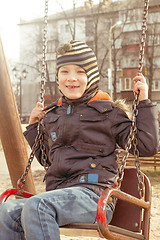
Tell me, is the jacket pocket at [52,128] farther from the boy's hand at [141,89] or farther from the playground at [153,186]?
the playground at [153,186]

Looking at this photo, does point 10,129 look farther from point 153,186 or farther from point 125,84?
point 125,84

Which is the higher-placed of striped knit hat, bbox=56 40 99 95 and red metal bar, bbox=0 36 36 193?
striped knit hat, bbox=56 40 99 95

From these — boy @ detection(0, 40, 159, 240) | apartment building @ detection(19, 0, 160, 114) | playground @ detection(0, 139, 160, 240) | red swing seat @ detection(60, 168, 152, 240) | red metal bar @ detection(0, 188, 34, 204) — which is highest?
apartment building @ detection(19, 0, 160, 114)

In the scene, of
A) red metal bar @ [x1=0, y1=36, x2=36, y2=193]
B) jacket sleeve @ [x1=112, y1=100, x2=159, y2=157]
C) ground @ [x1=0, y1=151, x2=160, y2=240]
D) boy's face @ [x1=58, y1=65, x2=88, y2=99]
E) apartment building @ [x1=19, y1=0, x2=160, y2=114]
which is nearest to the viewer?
jacket sleeve @ [x1=112, y1=100, x2=159, y2=157]

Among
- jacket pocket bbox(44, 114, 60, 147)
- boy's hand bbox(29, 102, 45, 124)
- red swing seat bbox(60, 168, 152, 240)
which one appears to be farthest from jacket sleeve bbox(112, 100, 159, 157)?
boy's hand bbox(29, 102, 45, 124)

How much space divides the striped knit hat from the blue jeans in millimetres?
723

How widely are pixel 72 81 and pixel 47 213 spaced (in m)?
0.86

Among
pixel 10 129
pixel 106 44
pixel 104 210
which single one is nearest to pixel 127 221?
pixel 104 210

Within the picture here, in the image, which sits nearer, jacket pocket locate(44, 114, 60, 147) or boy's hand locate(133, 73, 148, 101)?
boy's hand locate(133, 73, 148, 101)

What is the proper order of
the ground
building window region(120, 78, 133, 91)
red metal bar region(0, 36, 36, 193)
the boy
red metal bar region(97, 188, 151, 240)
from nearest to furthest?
red metal bar region(97, 188, 151, 240)
the boy
red metal bar region(0, 36, 36, 193)
the ground
building window region(120, 78, 133, 91)

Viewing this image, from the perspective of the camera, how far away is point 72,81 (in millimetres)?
2387

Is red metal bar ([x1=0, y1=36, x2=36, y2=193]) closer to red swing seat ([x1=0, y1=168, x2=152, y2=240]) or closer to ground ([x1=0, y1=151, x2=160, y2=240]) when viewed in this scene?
ground ([x1=0, y1=151, x2=160, y2=240])

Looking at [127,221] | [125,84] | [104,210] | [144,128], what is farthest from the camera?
[125,84]

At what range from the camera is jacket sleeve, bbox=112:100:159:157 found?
2207 millimetres
